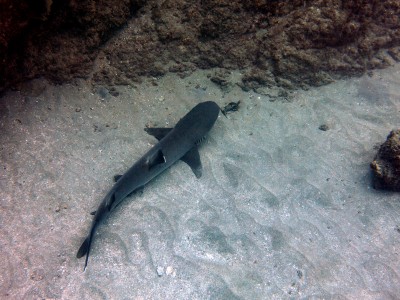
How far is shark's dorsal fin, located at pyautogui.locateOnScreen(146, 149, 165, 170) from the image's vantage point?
378 centimetres

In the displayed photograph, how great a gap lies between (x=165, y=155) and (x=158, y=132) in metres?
0.58

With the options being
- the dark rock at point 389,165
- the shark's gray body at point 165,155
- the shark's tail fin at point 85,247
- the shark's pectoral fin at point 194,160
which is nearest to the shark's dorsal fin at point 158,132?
the shark's gray body at point 165,155

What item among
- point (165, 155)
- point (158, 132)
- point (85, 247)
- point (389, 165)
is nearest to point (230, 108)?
point (158, 132)

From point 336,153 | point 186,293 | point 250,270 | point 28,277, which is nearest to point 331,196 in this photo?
point 336,153

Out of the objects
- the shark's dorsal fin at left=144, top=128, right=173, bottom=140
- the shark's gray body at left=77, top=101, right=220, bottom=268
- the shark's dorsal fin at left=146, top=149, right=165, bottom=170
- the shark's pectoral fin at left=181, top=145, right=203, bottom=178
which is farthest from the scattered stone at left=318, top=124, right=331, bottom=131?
the shark's dorsal fin at left=146, top=149, right=165, bottom=170

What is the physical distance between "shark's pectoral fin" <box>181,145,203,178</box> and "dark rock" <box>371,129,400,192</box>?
8.09 ft

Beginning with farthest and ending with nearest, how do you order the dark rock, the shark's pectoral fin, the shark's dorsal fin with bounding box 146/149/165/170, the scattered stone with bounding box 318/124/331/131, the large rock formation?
the scattered stone with bounding box 318/124/331/131, the shark's pectoral fin, the large rock formation, the shark's dorsal fin with bounding box 146/149/165/170, the dark rock

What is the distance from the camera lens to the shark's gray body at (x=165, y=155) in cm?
344

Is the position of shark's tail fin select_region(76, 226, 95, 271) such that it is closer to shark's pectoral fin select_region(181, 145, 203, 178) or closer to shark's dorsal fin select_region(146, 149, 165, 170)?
shark's dorsal fin select_region(146, 149, 165, 170)

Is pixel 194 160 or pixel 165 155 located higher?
pixel 165 155

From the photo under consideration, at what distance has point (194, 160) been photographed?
4.17m

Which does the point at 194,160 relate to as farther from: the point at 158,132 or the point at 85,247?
the point at 85,247

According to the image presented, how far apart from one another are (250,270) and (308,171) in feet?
5.84

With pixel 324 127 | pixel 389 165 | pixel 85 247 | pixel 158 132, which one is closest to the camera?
pixel 85 247
